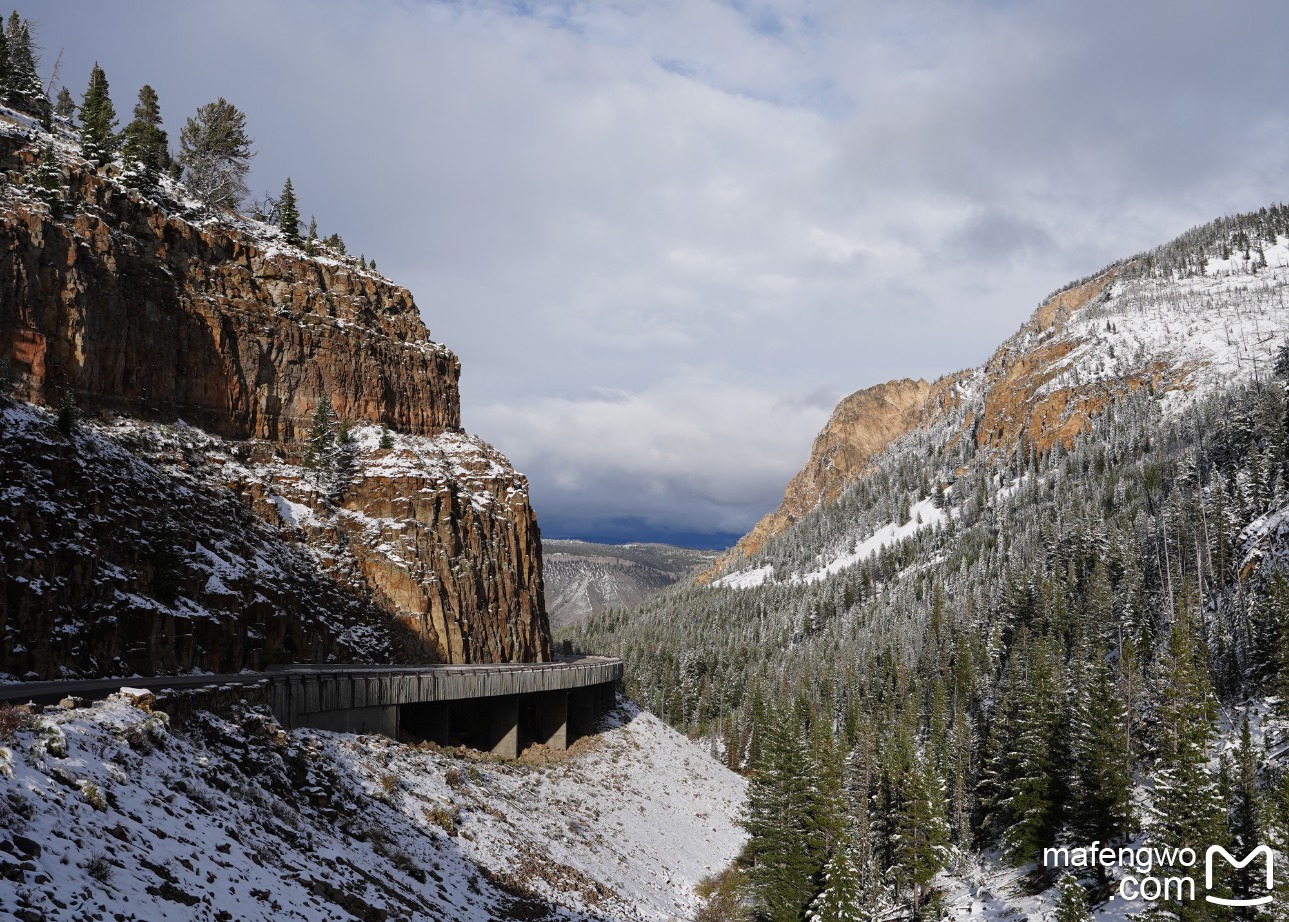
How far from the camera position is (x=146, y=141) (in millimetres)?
62000

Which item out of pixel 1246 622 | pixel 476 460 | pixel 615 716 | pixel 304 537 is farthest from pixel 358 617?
pixel 1246 622

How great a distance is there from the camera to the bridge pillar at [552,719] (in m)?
54.7

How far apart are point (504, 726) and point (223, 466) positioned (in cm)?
2319

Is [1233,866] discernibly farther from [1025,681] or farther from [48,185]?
[48,185]

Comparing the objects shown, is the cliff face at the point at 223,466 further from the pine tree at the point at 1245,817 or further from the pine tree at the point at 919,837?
the pine tree at the point at 1245,817

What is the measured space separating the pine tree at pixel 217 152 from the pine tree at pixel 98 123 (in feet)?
23.5

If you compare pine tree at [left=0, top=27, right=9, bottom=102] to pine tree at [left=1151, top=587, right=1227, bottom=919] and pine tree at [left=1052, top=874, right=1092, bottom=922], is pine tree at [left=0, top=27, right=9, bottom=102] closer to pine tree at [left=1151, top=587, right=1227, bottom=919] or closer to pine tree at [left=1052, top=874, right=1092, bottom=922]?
pine tree at [left=1052, top=874, right=1092, bottom=922]

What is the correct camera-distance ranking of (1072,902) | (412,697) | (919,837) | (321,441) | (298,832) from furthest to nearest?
(321,441)
(919,837)
(412,697)
(1072,902)
(298,832)

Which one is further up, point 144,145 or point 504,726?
point 144,145

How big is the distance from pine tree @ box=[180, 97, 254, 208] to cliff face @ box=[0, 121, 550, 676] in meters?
12.5

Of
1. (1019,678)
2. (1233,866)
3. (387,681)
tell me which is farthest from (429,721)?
(1019,678)

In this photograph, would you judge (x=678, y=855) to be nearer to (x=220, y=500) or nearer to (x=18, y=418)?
(x=220, y=500)

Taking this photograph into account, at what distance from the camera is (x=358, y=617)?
48.8 metres

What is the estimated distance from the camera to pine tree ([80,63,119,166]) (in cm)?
4850
